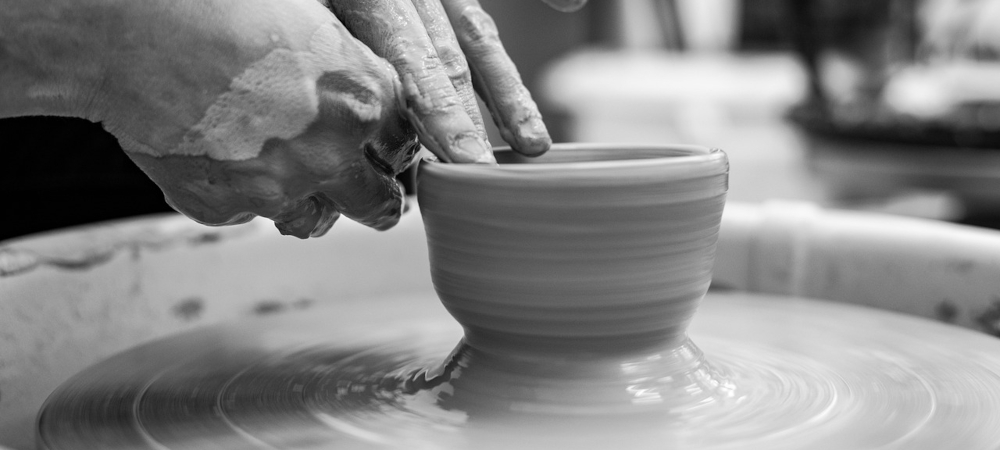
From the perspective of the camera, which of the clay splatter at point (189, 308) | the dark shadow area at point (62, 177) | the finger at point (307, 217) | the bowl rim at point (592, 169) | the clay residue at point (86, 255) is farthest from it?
the dark shadow area at point (62, 177)

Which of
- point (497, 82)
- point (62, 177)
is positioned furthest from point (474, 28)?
point (62, 177)

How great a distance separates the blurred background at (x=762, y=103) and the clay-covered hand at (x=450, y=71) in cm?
71

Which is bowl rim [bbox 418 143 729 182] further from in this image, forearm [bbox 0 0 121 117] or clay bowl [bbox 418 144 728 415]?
forearm [bbox 0 0 121 117]

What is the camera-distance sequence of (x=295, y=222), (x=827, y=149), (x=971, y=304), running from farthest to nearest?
(x=827, y=149)
(x=971, y=304)
(x=295, y=222)

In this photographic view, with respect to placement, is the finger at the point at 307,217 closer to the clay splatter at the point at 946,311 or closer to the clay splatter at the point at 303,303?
the clay splatter at the point at 303,303

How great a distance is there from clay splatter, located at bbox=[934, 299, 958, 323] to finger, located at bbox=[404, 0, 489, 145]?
0.58 meters

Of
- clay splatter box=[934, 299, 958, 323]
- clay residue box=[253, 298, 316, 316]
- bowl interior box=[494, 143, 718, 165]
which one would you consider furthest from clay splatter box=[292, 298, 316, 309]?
clay splatter box=[934, 299, 958, 323]

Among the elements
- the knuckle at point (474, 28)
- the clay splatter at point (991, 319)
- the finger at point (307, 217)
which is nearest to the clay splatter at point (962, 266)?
the clay splatter at point (991, 319)

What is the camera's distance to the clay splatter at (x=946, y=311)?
1061mm

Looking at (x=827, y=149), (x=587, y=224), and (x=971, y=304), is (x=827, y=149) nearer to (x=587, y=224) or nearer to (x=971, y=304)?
(x=971, y=304)

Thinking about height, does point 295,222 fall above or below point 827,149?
above

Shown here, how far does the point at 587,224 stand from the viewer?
0.69 m

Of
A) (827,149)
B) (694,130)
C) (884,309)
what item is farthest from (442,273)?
(694,130)

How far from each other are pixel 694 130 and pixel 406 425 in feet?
13.2
